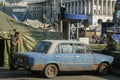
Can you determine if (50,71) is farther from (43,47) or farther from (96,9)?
(96,9)

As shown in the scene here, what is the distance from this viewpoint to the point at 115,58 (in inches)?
709

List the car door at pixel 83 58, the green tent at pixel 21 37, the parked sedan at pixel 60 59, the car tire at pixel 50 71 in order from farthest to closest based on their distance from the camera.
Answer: the green tent at pixel 21 37, the car door at pixel 83 58, the car tire at pixel 50 71, the parked sedan at pixel 60 59

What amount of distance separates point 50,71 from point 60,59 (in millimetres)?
656

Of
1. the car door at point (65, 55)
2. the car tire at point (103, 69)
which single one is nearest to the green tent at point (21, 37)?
the car door at point (65, 55)

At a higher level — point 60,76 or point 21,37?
point 21,37

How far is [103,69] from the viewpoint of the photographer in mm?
16719

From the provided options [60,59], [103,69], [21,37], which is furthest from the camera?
[21,37]

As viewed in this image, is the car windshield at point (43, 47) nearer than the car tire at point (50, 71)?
No

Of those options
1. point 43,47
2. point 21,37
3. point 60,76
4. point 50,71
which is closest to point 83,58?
point 60,76

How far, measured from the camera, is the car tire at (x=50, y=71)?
15109 mm

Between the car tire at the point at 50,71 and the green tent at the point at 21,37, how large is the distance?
4.85 metres

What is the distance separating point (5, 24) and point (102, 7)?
13351 cm

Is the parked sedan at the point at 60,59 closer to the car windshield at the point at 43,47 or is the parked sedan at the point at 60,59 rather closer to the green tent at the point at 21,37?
the car windshield at the point at 43,47

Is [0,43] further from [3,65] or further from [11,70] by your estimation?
[11,70]
